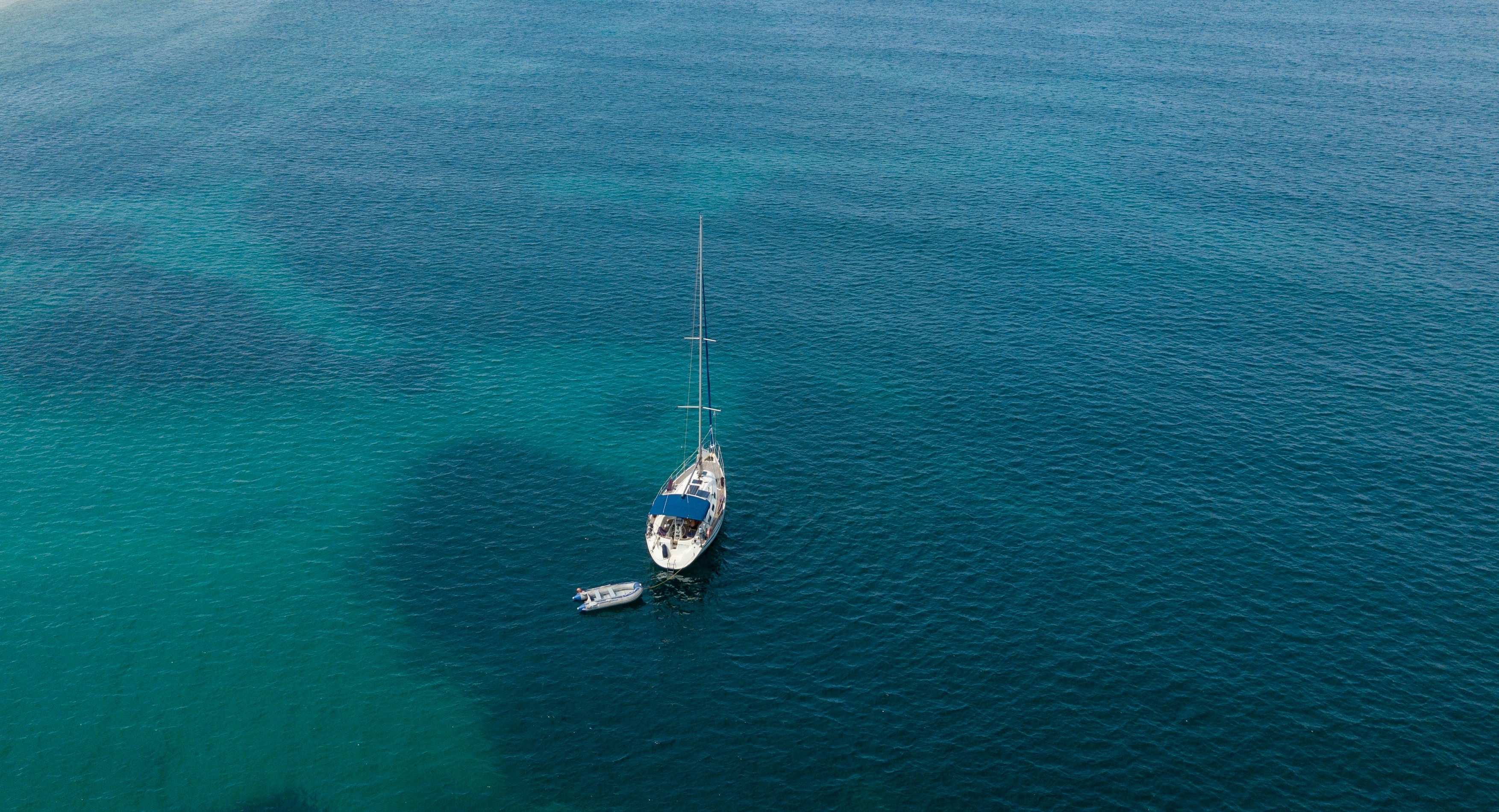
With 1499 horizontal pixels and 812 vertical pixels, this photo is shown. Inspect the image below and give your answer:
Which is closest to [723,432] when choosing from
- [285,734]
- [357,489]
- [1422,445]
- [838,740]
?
[357,489]

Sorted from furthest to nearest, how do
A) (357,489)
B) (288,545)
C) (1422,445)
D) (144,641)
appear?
(1422,445) < (357,489) < (288,545) < (144,641)

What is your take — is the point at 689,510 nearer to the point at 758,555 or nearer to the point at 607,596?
the point at 758,555

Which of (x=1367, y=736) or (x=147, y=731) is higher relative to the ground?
(x=1367, y=736)

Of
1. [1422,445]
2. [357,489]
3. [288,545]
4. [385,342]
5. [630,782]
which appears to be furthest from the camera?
[385,342]

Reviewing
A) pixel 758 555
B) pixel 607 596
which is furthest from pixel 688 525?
pixel 607 596

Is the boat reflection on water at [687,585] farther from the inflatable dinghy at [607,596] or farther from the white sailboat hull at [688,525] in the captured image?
the inflatable dinghy at [607,596]

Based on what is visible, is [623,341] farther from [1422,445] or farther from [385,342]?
[1422,445]

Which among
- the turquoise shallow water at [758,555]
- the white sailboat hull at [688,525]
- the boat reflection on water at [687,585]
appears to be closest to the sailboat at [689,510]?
the white sailboat hull at [688,525]
